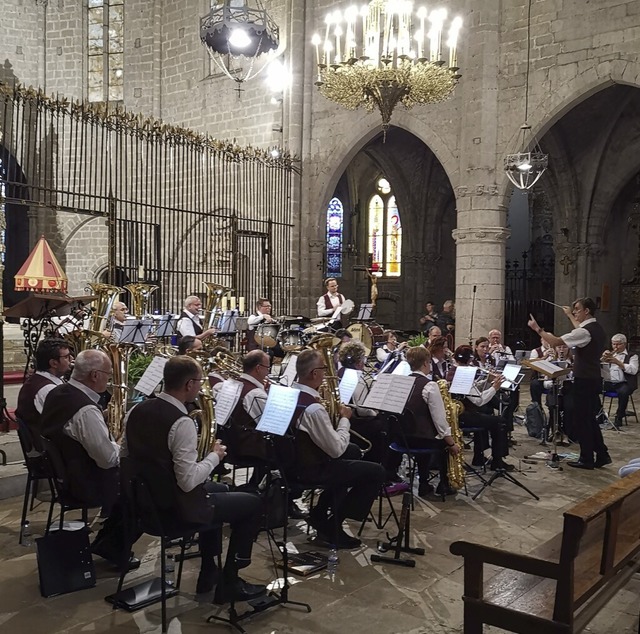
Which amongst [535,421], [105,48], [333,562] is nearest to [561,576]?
[333,562]

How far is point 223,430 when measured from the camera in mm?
5176

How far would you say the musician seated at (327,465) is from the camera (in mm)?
4301

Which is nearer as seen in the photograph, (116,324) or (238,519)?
(238,519)

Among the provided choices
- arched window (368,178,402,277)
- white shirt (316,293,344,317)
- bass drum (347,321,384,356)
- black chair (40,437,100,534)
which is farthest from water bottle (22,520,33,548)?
arched window (368,178,402,277)

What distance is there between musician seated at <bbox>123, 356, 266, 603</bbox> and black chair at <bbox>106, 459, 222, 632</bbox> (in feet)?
0.11

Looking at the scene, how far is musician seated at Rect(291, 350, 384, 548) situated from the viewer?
4.30 m

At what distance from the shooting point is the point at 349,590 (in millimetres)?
4078

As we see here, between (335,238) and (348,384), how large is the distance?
1573 cm

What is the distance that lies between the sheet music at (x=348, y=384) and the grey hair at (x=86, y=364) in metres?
2.08

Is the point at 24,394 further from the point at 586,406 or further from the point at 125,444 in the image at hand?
the point at 586,406

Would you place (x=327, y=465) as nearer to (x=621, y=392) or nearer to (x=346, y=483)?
(x=346, y=483)

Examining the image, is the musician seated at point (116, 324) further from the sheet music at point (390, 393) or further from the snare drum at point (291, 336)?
the snare drum at point (291, 336)

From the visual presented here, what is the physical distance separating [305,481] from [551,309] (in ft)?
49.9

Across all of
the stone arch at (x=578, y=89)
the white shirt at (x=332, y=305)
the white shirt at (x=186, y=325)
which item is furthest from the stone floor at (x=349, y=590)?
the stone arch at (x=578, y=89)
